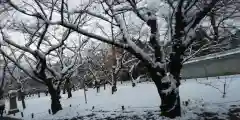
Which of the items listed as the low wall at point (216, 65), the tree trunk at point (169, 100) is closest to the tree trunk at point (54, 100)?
the tree trunk at point (169, 100)

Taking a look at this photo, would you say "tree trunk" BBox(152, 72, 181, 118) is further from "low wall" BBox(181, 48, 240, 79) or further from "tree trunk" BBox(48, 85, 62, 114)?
"low wall" BBox(181, 48, 240, 79)

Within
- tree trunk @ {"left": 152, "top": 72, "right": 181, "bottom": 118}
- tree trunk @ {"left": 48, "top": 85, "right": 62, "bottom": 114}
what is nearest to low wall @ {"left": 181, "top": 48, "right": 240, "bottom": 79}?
tree trunk @ {"left": 152, "top": 72, "right": 181, "bottom": 118}

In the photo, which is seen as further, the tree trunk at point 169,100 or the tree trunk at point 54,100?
the tree trunk at point 54,100

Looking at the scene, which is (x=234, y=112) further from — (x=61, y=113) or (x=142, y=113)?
(x=61, y=113)

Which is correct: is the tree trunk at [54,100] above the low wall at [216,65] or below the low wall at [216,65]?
below

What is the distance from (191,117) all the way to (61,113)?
10.2m

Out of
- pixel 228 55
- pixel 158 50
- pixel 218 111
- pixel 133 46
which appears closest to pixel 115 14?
pixel 133 46

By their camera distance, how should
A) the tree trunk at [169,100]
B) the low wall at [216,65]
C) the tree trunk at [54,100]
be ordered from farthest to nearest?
the low wall at [216,65], the tree trunk at [54,100], the tree trunk at [169,100]

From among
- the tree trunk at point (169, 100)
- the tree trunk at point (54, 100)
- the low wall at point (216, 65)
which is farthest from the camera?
the low wall at point (216, 65)

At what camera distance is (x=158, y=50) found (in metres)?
11.6

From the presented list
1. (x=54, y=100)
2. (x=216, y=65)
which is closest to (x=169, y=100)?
(x=54, y=100)

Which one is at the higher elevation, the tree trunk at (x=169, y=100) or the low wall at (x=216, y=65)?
the low wall at (x=216, y=65)

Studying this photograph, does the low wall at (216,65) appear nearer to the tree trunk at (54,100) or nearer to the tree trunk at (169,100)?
the tree trunk at (169,100)

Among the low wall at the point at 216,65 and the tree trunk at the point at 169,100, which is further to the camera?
the low wall at the point at 216,65
